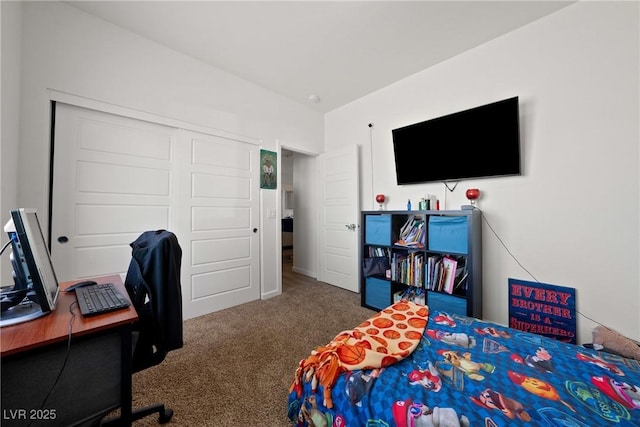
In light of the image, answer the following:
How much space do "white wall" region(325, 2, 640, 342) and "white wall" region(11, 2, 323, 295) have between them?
2.43 meters

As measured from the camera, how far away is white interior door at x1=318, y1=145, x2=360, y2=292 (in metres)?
3.51

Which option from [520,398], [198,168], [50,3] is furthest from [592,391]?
[50,3]

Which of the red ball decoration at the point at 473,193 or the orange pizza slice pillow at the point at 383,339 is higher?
the red ball decoration at the point at 473,193

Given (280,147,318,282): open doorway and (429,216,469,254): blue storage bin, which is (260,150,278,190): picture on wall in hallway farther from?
(429,216,469,254): blue storage bin

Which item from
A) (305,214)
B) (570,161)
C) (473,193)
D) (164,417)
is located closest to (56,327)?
(164,417)

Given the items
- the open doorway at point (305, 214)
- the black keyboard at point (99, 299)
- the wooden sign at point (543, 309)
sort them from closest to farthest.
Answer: the black keyboard at point (99, 299), the wooden sign at point (543, 309), the open doorway at point (305, 214)

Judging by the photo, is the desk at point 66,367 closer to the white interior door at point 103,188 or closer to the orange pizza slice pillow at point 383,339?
the orange pizza slice pillow at point 383,339

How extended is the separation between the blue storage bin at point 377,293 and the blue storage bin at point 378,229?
474 mm

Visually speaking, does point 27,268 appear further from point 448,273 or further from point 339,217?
point 339,217

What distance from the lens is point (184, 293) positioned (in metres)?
2.59

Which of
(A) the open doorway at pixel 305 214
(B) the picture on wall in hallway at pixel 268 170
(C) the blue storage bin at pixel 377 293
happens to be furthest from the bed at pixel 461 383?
(A) the open doorway at pixel 305 214

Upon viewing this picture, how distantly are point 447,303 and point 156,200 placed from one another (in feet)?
10.3

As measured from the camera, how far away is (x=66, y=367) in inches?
34.1

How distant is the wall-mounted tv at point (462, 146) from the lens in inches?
86.6
